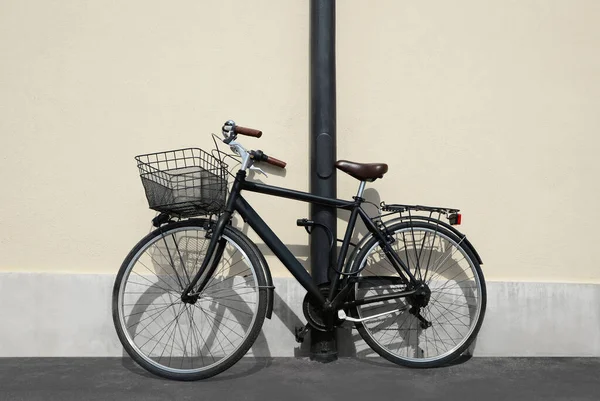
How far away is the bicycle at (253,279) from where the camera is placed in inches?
135

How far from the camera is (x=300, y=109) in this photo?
159 inches

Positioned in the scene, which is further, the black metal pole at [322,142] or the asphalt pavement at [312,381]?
the black metal pole at [322,142]

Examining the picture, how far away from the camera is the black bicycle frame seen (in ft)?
11.5

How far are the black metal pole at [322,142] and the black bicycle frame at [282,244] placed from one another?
163 mm

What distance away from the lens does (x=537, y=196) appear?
4.12m

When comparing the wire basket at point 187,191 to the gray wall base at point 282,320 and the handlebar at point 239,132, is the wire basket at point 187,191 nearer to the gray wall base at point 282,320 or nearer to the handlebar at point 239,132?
the handlebar at point 239,132

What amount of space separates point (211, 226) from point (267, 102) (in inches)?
39.7

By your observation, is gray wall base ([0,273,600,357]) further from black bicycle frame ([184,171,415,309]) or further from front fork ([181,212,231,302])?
front fork ([181,212,231,302])

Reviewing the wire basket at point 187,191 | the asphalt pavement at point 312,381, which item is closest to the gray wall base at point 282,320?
the asphalt pavement at point 312,381

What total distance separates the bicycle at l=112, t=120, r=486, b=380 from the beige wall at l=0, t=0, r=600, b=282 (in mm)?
294

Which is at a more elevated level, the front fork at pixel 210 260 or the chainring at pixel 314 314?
the front fork at pixel 210 260

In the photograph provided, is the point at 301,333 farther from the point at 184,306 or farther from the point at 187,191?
the point at 187,191

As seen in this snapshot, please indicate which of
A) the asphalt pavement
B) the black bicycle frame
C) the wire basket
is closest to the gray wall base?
the asphalt pavement

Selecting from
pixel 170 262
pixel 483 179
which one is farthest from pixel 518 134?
pixel 170 262
